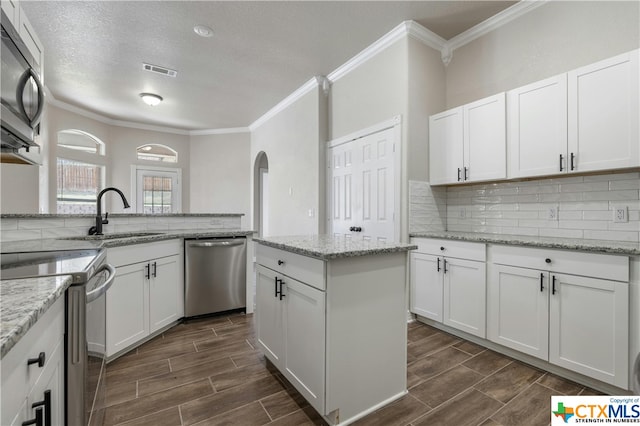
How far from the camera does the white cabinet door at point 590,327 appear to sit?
1.76m

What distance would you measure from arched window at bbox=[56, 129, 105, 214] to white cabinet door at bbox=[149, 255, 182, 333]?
3.97 m

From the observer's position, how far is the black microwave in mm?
1221

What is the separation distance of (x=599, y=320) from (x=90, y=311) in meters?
2.70

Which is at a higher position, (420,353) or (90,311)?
(90,311)

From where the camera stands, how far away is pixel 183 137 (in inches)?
276

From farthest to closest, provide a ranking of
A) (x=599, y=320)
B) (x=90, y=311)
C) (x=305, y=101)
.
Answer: (x=305, y=101) → (x=599, y=320) → (x=90, y=311)

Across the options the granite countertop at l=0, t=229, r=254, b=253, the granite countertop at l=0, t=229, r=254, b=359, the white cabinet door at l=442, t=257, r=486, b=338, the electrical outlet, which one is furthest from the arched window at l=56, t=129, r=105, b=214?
the electrical outlet

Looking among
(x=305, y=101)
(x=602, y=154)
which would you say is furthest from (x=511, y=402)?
(x=305, y=101)

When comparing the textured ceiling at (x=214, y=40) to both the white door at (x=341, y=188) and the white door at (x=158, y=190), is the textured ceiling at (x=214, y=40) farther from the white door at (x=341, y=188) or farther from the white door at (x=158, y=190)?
the white door at (x=158, y=190)

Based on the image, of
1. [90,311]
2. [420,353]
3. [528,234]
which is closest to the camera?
[90,311]

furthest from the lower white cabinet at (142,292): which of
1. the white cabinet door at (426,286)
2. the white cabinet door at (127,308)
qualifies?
the white cabinet door at (426,286)

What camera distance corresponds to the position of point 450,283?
2691mm

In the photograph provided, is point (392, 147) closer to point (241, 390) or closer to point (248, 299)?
point (248, 299)

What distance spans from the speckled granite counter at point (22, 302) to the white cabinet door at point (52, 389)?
0.61 ft
